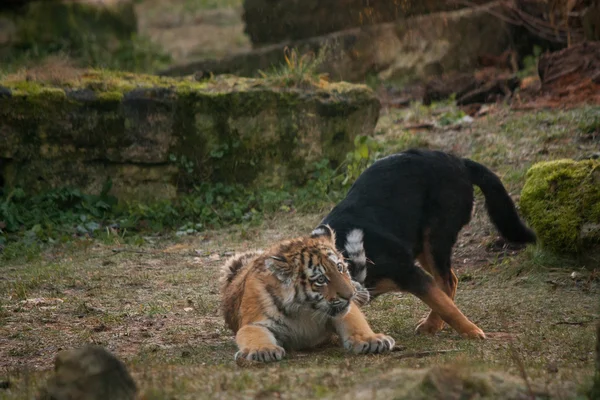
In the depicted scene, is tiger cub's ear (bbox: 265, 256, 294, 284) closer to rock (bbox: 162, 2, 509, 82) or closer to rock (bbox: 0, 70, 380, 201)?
rock (bbox: 0, 70, 380, 201)

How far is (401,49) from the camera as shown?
16797mm

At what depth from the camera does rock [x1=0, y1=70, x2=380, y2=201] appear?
11.3 m

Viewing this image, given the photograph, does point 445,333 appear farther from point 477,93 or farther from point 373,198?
point 477,93

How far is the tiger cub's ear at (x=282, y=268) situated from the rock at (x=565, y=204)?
11.4 ft

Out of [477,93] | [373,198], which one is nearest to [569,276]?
[373,198]

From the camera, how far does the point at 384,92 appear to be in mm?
15625

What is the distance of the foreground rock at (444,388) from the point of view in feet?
12.8

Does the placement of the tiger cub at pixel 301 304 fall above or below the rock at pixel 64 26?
below

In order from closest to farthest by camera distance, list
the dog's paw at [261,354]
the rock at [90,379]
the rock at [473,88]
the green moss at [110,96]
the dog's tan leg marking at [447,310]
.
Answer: the rock at [90,379] → the dog's paw at [261,354] → the dog's tan leg marking at [447,310] → the green moss at [110,96] → the rock at [473,88]

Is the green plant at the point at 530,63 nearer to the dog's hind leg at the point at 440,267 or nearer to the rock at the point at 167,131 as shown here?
the rock at the point at 167,131

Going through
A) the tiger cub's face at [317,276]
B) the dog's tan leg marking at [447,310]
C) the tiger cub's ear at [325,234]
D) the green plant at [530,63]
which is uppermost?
the green plant at [530,63]

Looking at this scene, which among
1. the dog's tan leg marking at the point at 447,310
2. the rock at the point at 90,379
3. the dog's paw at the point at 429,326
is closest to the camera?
the rock at the point at 90,379

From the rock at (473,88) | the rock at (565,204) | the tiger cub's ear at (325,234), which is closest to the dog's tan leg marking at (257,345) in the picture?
the tiger cub's ear at (325,234)

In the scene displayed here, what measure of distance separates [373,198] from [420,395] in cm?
313
